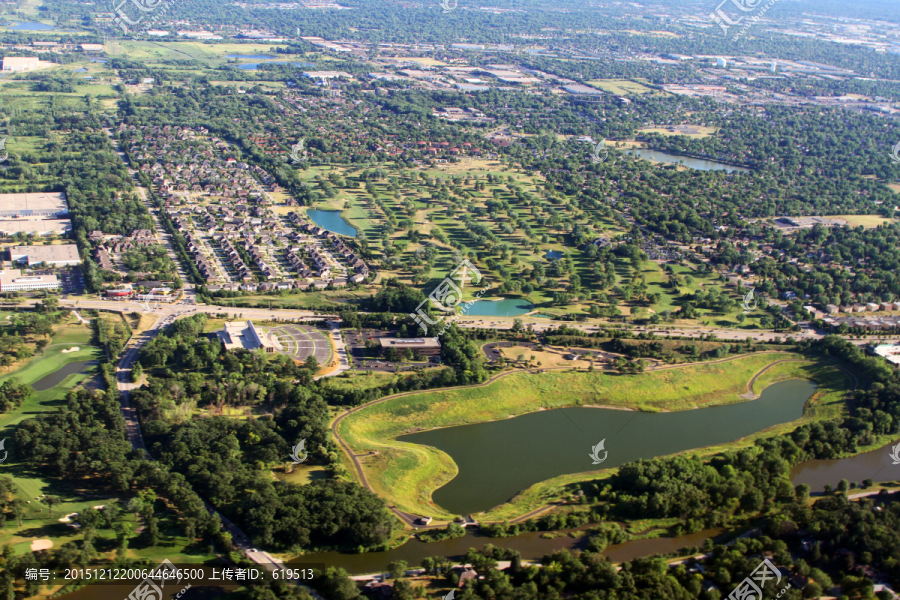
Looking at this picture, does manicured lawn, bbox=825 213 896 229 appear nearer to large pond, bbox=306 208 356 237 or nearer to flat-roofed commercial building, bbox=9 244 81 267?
large pond, bbox=306 208 356 237

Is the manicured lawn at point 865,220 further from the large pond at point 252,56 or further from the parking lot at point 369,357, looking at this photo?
the large pond at point 252,56

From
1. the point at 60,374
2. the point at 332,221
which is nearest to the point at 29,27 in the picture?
the point at 332,221

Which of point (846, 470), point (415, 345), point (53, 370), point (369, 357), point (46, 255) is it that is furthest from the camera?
point (46, 255)

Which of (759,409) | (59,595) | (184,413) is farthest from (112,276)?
(759,409)

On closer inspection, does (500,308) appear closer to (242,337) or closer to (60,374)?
(242,337)

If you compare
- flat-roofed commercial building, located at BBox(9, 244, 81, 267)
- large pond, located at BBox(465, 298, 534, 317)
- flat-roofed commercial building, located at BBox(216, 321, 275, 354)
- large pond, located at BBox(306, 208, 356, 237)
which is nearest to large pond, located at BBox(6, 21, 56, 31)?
large pond, located at BBox(306, 208, 356, 237)

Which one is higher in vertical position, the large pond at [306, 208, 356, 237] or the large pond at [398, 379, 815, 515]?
the large pond at [306, 208, 356, 237]
